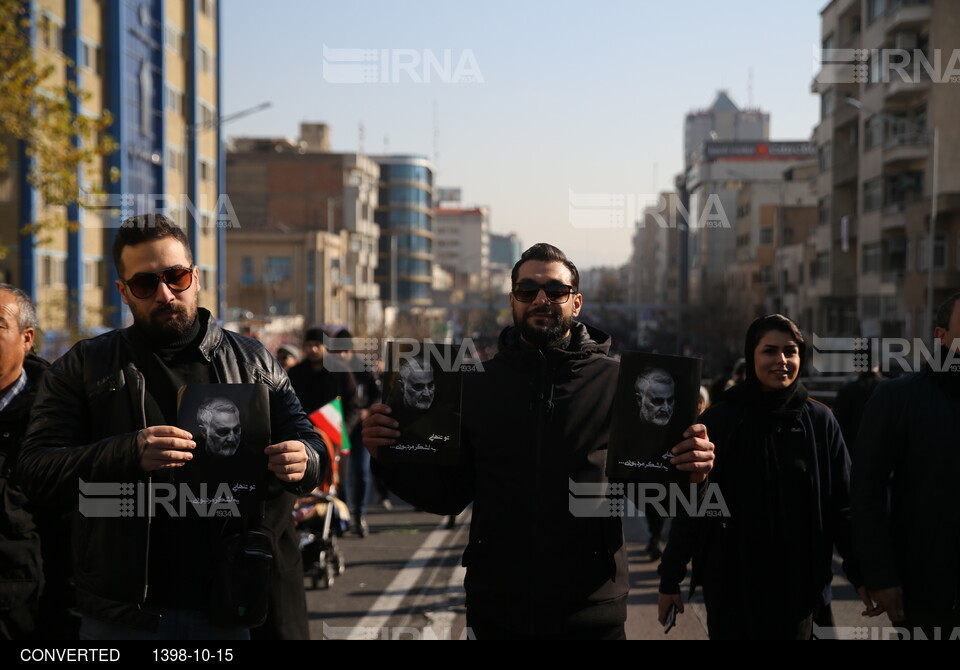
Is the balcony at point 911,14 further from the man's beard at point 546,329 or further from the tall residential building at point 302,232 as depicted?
the man's beard at point 546,329

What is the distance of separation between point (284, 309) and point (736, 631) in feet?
229

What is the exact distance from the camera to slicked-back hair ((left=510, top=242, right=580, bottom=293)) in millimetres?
4336

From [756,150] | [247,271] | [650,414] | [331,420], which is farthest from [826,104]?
[756,150]

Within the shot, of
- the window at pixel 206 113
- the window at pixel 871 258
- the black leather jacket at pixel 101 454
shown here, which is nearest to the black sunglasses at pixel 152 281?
the black leather jacket at pixel 101 454

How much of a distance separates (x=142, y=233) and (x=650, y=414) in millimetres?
1974

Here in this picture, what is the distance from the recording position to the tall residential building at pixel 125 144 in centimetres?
3133

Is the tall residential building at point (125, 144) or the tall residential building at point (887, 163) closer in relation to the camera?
the tall residential building at point (125, 144)

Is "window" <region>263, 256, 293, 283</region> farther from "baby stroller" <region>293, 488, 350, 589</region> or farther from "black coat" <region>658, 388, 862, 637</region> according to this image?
"black coat" <region>658, 388, 862, 637</region>

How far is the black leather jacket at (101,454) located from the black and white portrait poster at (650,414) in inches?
44.4

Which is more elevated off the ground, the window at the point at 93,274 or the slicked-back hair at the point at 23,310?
the window at the point at 93,274

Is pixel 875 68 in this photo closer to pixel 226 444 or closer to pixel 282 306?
pixel 282 306

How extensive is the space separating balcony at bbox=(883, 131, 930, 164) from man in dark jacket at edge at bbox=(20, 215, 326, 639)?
43.2 meters

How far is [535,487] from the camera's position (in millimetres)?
4137

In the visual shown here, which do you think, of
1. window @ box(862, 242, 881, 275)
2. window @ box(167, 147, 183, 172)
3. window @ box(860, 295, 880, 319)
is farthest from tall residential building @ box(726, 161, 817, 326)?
window @ box(167, 147, 183, 172)
